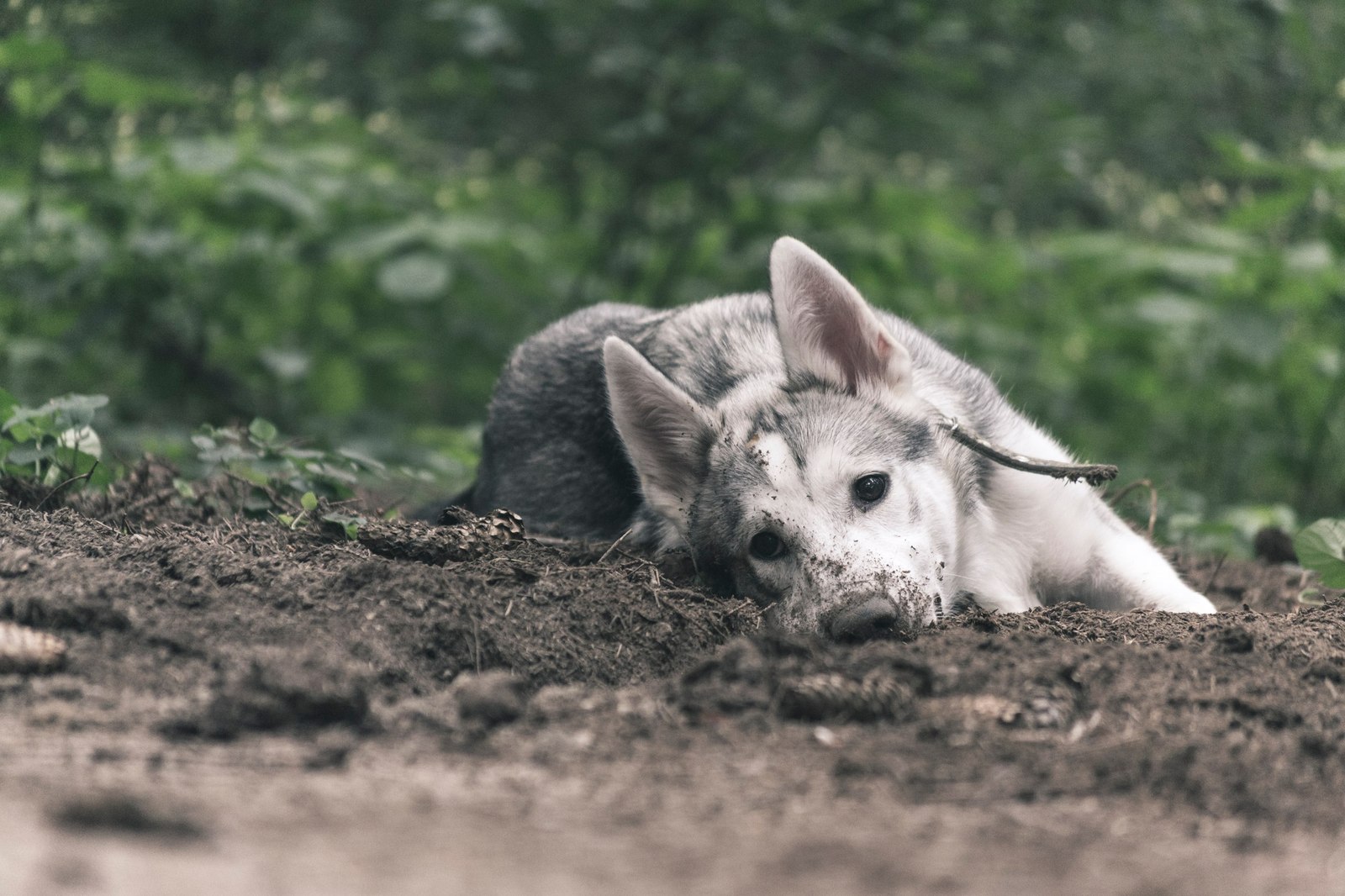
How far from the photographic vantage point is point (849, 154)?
36.8ft

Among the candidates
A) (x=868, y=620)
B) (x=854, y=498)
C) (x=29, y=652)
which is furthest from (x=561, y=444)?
(x=29, y=652)

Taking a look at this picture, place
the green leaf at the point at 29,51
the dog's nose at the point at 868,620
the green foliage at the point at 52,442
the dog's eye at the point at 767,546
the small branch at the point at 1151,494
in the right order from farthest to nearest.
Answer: the green leaf at the point at 29,51 → the small branch at the point at 1151,494 → the green foliage at the point at 52,442 → the dog's eye at the point at 767,546 → the dog's nose at the point at 868,620

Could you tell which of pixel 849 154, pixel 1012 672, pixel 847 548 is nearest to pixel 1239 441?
pixel 849 154

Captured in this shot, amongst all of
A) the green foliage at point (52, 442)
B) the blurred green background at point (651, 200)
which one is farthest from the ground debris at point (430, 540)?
the blurred green background at point (651, 200)

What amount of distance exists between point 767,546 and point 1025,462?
3.08 ft

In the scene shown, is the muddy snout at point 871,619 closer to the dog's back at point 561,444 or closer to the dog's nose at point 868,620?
the dog's nose at point 868,620

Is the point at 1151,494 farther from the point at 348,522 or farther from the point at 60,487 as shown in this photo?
the point at 60,487

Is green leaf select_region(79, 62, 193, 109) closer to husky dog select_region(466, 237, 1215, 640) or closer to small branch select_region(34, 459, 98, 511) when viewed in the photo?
small branch select_region(34, 459, 98, 511)

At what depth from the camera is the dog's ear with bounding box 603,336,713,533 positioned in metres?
4.14

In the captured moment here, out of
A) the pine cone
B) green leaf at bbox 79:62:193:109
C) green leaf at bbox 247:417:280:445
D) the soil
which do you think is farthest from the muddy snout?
green leaf at bbox 79:62:193:109

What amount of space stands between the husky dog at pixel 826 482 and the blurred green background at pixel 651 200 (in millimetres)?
1651

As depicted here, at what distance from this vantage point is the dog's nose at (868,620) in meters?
3.52

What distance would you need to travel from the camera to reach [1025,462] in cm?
416

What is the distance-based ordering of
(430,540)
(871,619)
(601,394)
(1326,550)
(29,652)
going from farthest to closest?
(601,394)
(1326,550)
(430,540)
(871,619)
(29,652)
